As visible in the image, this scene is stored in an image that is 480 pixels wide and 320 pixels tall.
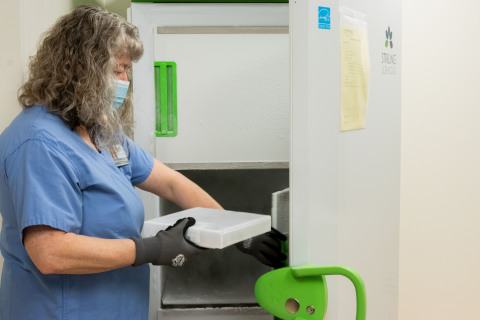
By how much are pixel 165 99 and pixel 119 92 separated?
219mm

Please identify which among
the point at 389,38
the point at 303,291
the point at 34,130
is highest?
the point at 389,38

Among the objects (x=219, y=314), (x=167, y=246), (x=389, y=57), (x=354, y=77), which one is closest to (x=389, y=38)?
(x=389, y=57)

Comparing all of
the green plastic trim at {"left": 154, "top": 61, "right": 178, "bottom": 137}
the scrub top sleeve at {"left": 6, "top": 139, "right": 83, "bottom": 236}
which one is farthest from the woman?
the green plastic trim at {"left": 154, "top": 61, "right": 178, "bottom": 137}

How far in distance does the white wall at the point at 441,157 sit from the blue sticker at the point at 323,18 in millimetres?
933

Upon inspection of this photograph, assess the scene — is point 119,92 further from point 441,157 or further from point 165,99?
point 441,157

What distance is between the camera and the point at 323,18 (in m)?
0.93

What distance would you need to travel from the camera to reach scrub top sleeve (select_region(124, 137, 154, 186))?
140 centimetres

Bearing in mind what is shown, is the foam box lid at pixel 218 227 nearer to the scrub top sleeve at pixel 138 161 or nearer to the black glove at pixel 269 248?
the black glove at pixel 269 248

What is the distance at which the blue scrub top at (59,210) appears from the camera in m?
1.04

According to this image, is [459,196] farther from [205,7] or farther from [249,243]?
[205,7]

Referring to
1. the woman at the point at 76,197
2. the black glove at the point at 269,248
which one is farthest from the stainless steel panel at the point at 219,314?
the black glove at the point at 269,248

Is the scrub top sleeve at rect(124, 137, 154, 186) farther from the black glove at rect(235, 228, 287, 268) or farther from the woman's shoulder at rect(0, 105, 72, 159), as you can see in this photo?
the black glove at rect(235, 228, 287, 268)

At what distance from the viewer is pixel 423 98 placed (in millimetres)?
1771

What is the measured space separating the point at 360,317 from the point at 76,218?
606 millimetres
